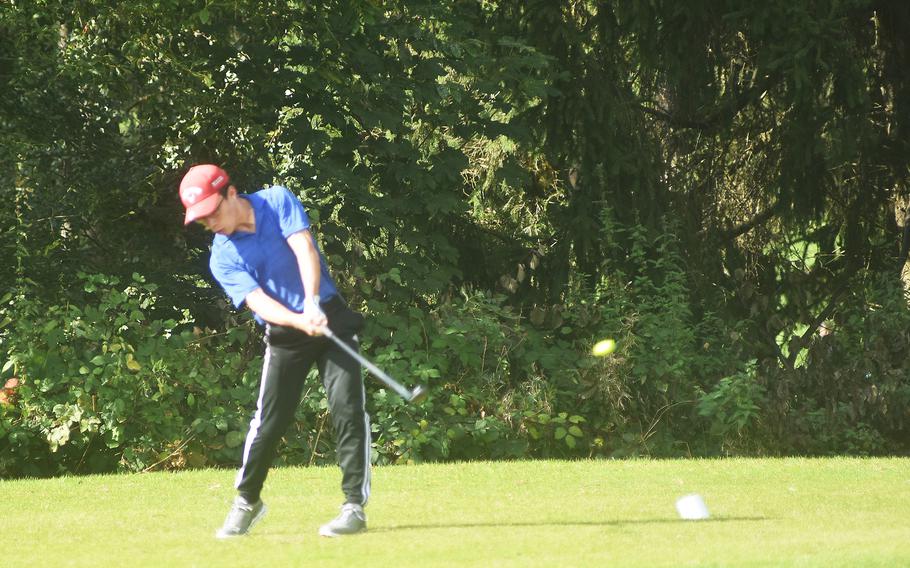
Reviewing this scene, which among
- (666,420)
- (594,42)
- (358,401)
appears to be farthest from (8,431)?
(594,42)

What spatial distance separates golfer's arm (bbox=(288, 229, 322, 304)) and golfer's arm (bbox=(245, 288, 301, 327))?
0.46ft

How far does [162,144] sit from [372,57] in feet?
10.5

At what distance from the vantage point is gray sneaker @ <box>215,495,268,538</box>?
23.6ft

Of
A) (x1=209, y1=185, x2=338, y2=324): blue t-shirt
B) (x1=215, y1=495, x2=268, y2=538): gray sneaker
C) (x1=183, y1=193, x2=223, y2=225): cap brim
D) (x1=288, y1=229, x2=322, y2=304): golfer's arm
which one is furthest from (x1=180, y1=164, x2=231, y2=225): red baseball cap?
(x1=215, y1=495, x2=268, y2=538): gray sneaker

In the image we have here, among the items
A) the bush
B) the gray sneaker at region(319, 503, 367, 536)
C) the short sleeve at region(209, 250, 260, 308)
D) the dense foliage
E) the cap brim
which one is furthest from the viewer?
the dense foliage

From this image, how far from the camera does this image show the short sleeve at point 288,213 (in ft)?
22.7

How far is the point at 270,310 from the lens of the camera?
6.82m

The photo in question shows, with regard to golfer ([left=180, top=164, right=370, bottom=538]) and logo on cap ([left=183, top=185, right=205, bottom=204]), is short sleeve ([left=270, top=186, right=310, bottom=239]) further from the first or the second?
logo on cap ([left=183, top=185, right=205, bottom=204])

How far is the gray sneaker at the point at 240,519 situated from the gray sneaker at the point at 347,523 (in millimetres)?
389

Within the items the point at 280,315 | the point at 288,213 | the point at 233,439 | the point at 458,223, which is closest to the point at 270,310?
the point at 280,315

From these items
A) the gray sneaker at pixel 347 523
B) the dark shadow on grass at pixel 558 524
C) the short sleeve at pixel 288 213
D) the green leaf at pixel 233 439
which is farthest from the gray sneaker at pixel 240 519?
the green leaf at pixel 233 439

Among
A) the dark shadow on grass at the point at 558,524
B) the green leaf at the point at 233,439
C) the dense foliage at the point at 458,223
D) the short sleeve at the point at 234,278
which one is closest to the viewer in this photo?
the short sleeve at the point at 234,278

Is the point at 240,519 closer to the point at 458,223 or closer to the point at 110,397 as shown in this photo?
the point at 110,397

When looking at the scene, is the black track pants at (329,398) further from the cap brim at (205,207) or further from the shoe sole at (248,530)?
the cap brim at (205,207)
